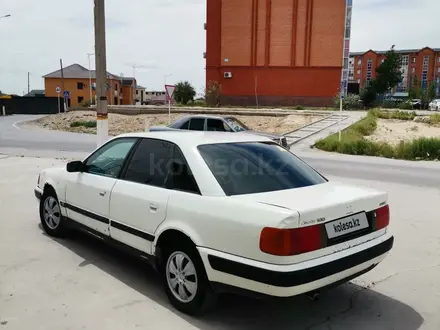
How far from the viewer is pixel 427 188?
9961mm

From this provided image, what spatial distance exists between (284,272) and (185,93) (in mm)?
50455

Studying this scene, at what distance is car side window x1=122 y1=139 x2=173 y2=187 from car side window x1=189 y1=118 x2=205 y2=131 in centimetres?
1113

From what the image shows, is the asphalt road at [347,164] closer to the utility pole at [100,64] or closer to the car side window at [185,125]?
the car side window at [185,125]

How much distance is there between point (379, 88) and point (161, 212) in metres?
53.8

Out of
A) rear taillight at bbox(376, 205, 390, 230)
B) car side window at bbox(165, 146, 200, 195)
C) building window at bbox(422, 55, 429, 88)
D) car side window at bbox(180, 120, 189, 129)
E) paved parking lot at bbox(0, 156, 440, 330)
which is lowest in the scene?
paved parking lot at bbox(0, 156, 440, 330)

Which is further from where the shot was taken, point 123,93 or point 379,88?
point 123,93

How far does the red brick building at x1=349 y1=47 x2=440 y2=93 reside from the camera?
10238cm

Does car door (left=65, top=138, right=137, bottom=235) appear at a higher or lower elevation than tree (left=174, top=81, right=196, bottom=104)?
lower

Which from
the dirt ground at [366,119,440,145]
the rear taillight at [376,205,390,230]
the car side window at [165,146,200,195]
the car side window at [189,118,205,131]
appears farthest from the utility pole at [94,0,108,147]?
the dirt ground at [366,119,440,145]

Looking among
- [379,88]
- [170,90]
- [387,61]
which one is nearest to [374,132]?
[170,90]

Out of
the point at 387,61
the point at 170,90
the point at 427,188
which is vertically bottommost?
the point at 427,188

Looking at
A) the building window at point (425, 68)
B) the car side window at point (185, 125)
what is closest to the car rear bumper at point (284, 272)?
the car side window at point (185, 125)

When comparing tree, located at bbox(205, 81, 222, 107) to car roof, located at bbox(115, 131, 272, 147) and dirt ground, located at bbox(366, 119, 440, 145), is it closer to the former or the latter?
dirt ground, located at bbox(366, 119, 440, 145)

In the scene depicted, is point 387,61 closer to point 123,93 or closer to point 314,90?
point 314,90
